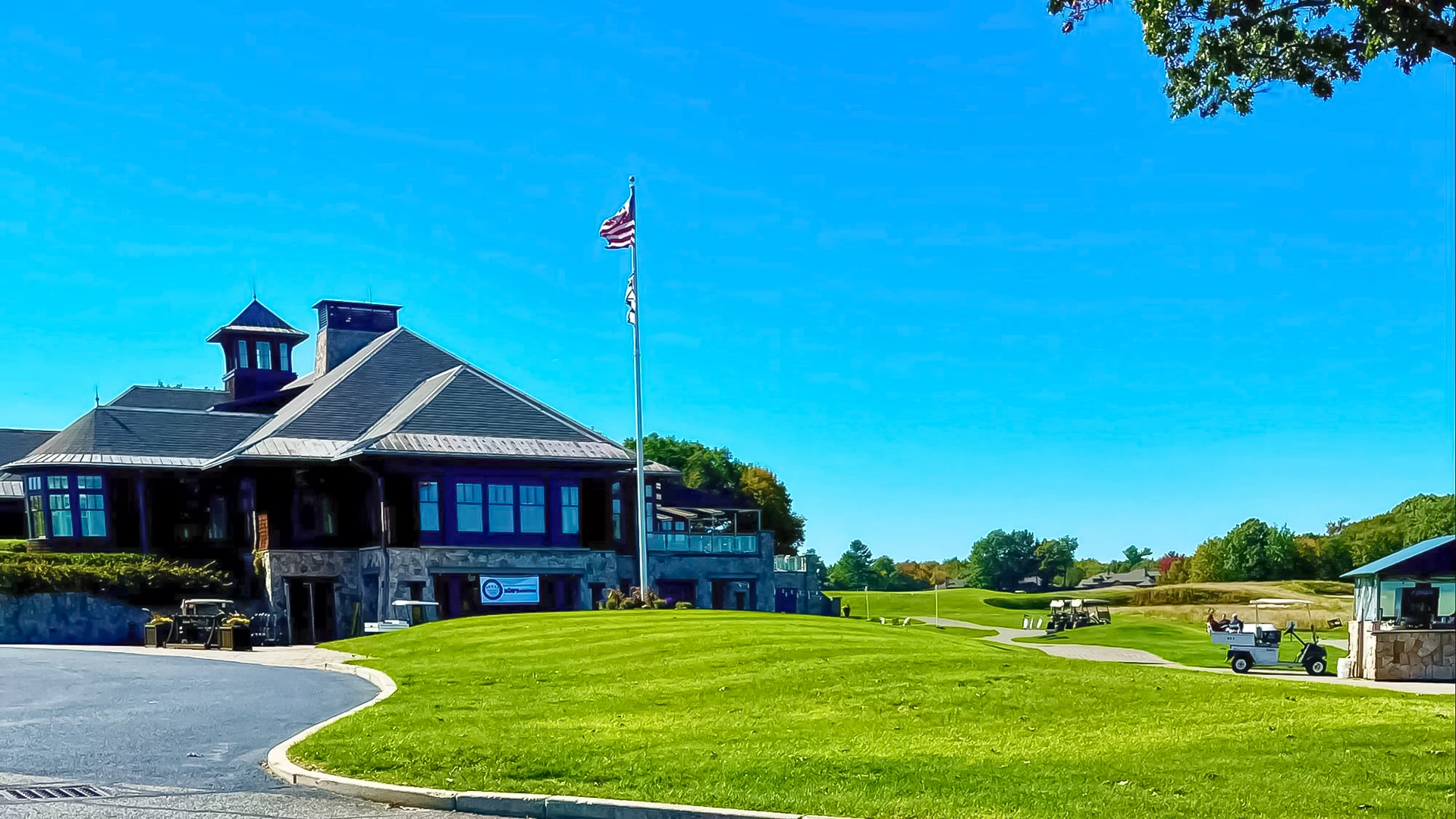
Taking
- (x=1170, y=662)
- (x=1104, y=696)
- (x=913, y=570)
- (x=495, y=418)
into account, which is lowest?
(x=913, y=570)

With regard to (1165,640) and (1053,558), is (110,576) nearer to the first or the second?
(1165,640)

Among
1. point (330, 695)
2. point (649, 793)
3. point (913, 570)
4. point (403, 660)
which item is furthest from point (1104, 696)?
point (913, 570)

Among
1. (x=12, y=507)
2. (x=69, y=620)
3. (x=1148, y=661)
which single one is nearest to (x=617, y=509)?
(x=69, y=620)

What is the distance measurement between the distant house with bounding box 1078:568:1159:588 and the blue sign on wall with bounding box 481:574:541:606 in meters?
101

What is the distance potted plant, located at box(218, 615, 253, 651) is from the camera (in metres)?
37.3

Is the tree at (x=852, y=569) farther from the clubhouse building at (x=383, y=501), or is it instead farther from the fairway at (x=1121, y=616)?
the clubhouse building at (x=383, y=501)

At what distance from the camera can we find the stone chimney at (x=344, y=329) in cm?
5788

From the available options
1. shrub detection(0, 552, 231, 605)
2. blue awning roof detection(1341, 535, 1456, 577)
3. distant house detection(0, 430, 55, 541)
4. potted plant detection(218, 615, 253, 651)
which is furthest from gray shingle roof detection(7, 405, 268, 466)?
blue awning roof detection(1341, 535, 1456, 577)

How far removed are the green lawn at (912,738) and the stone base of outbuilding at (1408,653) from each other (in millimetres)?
6340

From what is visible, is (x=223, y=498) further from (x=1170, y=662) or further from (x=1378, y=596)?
(x=1378, y=596)

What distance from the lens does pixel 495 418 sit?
160ft

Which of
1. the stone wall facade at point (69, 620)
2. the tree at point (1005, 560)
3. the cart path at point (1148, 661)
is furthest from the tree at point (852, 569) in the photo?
the stone wall facade at point (69, 620)

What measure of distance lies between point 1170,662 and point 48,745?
26416 mm

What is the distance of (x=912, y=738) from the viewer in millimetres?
14828
